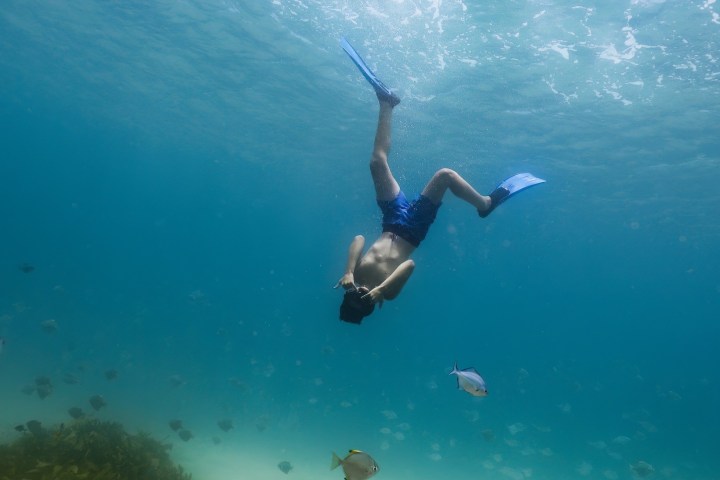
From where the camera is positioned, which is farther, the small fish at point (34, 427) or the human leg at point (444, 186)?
the small fish at point (34, 427)

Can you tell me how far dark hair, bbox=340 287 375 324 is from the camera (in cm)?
516

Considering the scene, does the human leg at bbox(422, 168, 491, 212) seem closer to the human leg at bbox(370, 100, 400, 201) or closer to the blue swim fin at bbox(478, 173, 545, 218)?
the blue swim fin at bbox(478, 173, 545, 218)

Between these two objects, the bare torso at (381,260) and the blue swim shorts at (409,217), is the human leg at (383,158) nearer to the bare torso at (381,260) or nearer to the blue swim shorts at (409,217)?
the blue swim shorts at (409,217)

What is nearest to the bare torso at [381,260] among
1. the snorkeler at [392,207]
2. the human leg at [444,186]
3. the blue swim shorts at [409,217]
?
the snorkeler at [392,207]

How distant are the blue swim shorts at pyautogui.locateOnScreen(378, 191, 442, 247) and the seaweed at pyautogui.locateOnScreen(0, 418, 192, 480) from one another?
8455 mm

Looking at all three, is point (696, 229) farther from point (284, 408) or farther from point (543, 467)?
point (284, 408)

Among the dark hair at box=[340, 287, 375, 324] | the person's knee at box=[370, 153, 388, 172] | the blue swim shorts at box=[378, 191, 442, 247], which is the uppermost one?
the person's knee at box=[370, 153, 388, 172]

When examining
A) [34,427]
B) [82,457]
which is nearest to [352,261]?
[82,457]

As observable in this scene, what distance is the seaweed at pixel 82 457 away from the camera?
31.1 ft

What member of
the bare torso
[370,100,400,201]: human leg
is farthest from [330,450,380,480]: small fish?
[370,100,400,201]: human leg

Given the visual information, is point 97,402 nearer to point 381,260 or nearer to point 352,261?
point 352,261

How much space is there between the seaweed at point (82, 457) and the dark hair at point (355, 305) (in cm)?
794

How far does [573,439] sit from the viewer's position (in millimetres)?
41438

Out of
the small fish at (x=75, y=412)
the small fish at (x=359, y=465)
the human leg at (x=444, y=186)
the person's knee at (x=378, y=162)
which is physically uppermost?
the human leg at (x=444, y=186)
